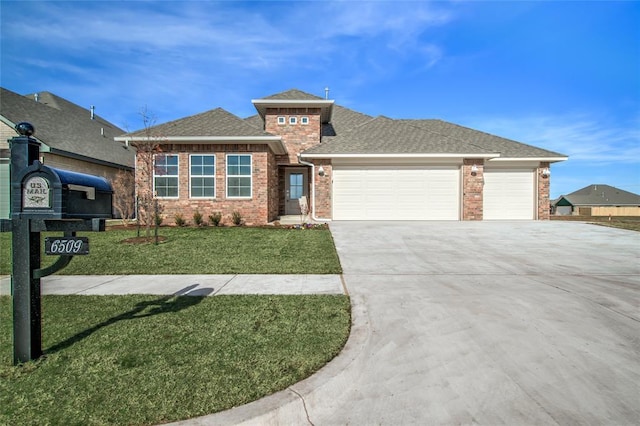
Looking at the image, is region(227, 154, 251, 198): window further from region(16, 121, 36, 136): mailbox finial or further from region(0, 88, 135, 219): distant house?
region(16, 121, 36, 136): mailbox finial

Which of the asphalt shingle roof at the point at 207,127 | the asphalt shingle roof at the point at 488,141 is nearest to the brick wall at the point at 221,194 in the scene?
the asphalt shingle roof at the point at 207,127

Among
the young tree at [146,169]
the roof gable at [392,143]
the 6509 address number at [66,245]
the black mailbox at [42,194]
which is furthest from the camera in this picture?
the roof gable at [392,143]

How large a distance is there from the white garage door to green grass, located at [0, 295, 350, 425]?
599 inches

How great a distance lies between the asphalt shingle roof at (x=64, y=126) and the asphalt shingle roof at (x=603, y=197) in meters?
68.5

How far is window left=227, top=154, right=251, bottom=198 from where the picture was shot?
14.8 metres

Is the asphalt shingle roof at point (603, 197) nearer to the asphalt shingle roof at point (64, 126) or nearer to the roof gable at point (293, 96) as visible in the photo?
the roof gable at point (293, 96)

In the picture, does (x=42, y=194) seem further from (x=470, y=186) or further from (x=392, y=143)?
(x=470, y=186)

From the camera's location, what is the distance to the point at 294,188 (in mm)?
18812

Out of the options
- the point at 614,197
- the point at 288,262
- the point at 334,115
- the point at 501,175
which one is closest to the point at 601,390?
the point at 288,262

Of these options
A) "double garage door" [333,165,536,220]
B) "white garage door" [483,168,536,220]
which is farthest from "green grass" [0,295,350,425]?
"white garage door" [483,168,536,220]

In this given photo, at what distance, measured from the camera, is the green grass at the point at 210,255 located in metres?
7.11

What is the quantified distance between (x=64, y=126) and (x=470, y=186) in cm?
2245

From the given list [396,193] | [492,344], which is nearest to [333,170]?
[396,193]

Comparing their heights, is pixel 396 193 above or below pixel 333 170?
below
